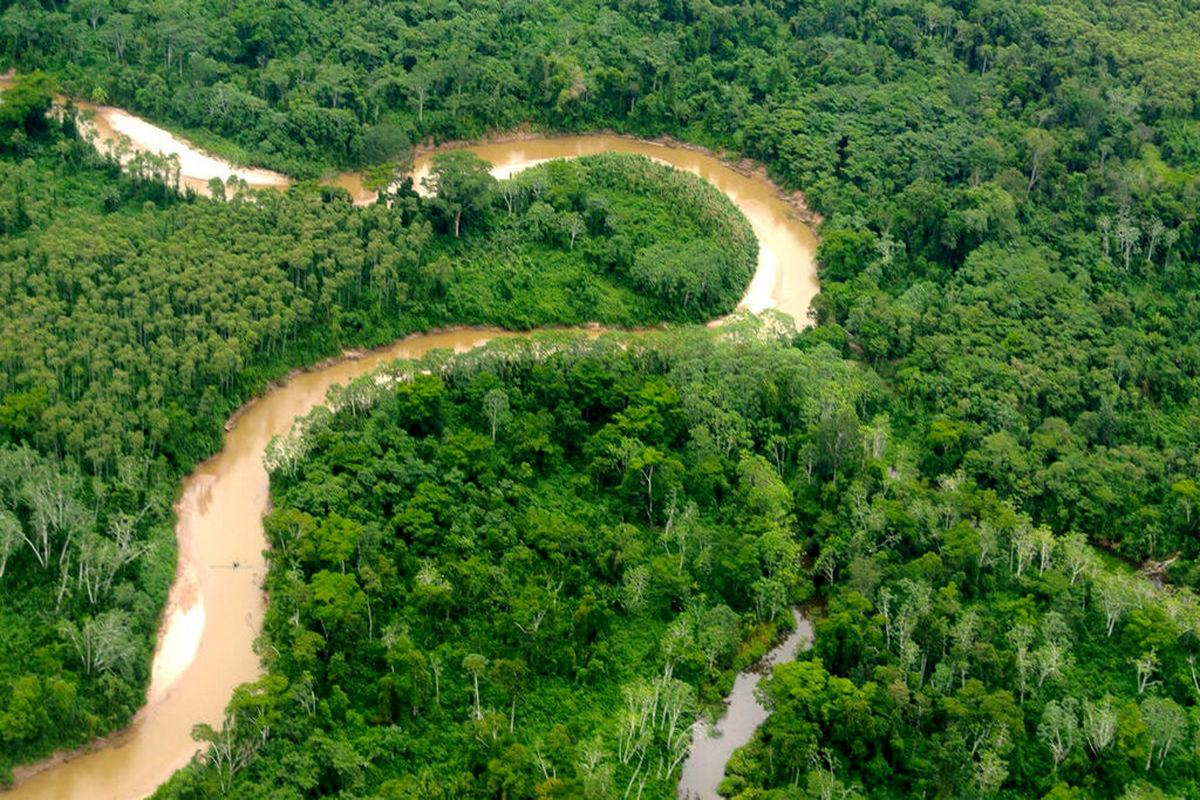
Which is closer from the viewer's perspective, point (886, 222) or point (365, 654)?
point (365, 654)

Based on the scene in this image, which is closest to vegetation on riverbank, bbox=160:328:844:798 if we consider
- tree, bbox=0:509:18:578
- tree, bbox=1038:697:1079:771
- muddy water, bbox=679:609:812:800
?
muddy water, bbox=679:609:812:800

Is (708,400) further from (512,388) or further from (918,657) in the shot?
(918,657)

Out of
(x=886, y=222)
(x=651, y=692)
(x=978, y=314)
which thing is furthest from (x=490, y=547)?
(x=886, y=222)

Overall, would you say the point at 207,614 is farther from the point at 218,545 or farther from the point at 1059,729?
the point at 1059,729

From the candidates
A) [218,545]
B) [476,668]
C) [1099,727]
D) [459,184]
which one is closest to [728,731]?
[476,668]

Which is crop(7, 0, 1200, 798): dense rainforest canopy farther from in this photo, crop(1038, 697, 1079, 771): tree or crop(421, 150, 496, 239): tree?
crop(421, 150, 496, 239): tree

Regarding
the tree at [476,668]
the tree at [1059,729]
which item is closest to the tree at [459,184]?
the tree at [476,668]
